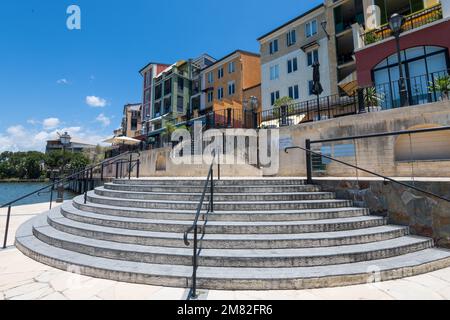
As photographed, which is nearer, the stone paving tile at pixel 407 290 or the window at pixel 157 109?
the stone paving tile at pixel 407 290

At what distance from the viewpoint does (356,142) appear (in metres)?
7.79

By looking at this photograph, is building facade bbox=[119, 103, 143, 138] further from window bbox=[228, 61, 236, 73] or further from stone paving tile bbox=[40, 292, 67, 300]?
stone paving tile bbox=[40, 292, 67, 300]

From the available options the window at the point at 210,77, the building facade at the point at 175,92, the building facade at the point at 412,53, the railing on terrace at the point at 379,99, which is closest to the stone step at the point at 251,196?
the railing on terrace at the point at 379,99

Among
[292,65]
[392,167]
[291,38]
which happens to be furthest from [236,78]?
[392,167]

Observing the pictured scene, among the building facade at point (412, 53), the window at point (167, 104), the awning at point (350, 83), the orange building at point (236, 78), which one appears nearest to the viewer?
the building facade at point (412, 53)

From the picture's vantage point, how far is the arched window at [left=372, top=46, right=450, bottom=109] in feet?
36.1

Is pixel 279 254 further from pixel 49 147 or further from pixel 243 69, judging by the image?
pixel 49 147

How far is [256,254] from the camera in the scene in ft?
12.3

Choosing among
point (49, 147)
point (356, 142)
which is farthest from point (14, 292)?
point (49, 147)

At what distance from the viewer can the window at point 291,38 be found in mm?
21625

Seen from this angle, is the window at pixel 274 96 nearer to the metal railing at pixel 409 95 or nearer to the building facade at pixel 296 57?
the building facade at pixel 296 57

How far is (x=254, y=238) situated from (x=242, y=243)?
260 millimetres

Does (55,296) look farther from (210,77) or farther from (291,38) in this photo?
(210,77)

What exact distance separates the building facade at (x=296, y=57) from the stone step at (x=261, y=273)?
16800 mm
